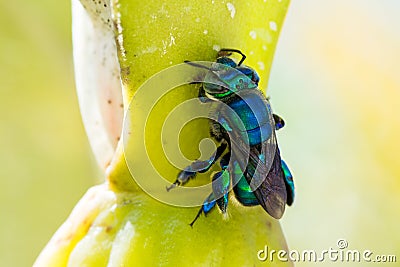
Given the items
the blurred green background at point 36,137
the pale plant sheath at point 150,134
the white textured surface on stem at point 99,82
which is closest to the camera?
the pale plant sheath at point 150,134

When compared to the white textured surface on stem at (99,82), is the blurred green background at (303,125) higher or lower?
lower

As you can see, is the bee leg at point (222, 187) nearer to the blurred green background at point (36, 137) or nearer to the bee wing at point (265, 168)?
the bee wing at point (265, 168)

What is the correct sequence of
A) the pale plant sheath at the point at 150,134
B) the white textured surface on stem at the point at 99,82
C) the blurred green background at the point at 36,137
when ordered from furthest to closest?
the blurred green background at the point at 36,137 → the white textured surface on stem at the point at 99,82 → the pale plant sheath at the point at 150,134

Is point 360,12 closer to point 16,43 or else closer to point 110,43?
point 16,43

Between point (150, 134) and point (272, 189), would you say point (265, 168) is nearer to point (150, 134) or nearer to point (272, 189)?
point (272, 189)

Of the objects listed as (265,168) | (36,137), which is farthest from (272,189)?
(36,137)

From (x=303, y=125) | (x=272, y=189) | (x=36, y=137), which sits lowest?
(x=303, y=125)

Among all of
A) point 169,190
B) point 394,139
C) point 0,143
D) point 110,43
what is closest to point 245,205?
point 169,190

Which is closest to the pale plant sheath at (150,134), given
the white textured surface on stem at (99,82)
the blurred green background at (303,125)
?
the white textured surface on stem at (99,82)
